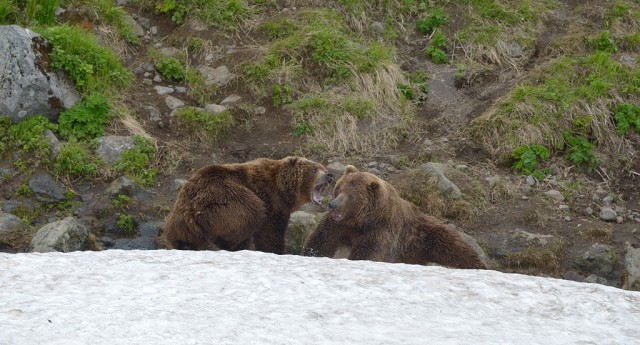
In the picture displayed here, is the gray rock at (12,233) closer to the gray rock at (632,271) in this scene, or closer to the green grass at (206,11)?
the green grass at (206,11)

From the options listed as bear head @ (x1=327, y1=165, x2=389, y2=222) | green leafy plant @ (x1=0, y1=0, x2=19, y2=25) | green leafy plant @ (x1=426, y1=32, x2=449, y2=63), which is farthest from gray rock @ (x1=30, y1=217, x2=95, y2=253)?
green leafy plant @ (x1=426, y1=32, x2=449, y2=63)

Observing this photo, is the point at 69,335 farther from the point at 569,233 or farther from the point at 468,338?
the point at 569,233

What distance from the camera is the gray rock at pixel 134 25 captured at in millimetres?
9898

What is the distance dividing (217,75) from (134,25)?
4.01 feet

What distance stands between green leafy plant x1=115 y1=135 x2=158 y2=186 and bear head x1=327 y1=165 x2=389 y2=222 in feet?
7.03

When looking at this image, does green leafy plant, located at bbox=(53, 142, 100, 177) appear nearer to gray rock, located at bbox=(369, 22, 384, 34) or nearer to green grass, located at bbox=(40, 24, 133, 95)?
green grass, located at bbox=(40, 24, 133, 95)

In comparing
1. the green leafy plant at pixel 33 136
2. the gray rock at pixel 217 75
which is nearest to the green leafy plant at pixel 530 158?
the gray rock at pixel 217 75

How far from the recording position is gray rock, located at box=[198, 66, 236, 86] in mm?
9523

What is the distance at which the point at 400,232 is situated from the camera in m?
7.19

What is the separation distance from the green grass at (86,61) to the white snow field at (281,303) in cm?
484

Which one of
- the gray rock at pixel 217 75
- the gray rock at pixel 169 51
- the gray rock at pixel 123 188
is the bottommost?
the gray rock at pixel 123 188

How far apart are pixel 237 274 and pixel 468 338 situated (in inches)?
44.2

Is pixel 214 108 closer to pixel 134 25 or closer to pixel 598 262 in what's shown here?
pixel 134 25

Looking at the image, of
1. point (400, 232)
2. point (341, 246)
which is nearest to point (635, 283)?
point (400, 232)
